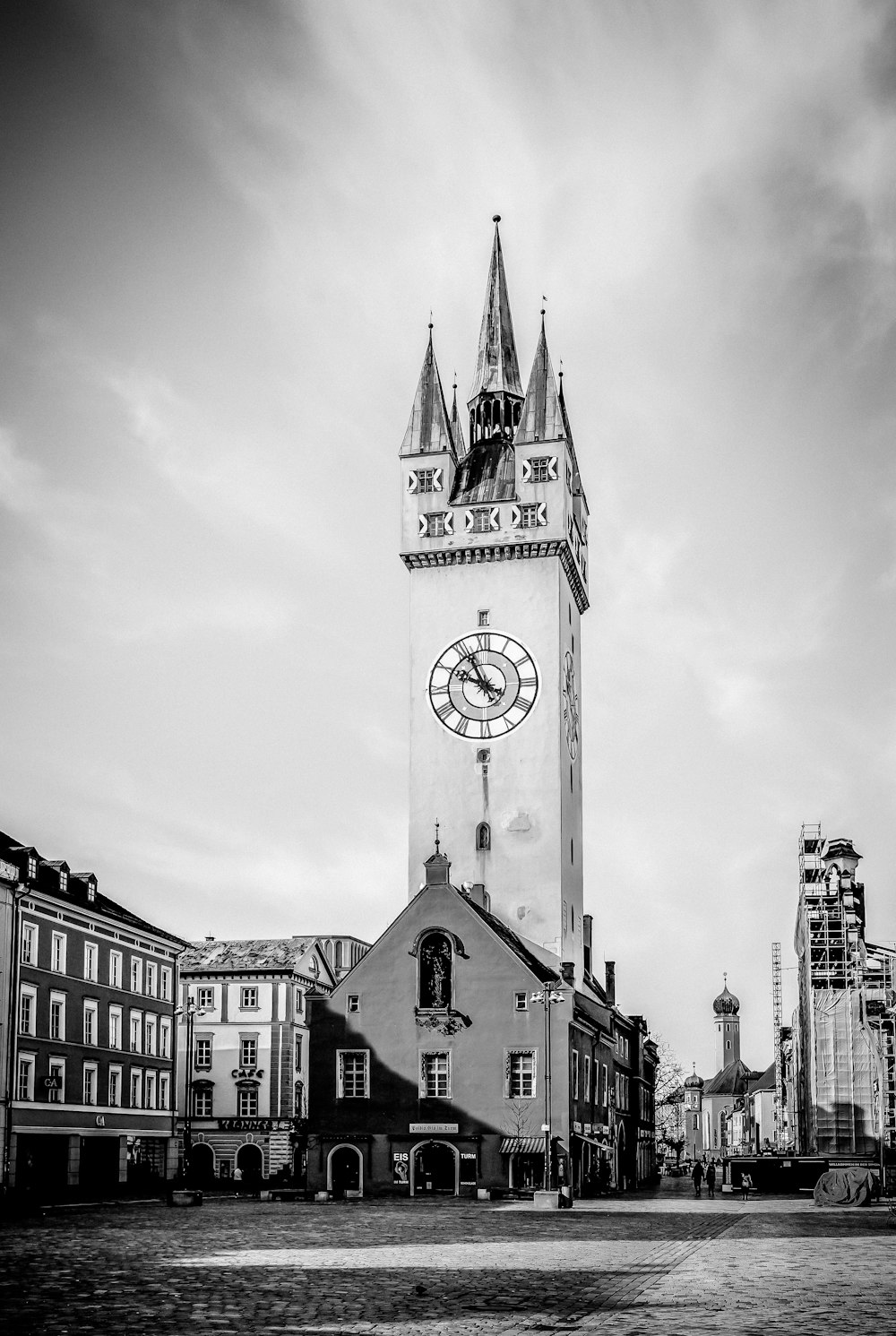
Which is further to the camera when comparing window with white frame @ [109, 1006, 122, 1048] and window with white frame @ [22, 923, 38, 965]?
window with white frame @ [109, 1006, 122, 1048]

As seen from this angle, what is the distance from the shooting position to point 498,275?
95938 millimetres

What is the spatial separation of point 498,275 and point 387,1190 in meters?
54.9

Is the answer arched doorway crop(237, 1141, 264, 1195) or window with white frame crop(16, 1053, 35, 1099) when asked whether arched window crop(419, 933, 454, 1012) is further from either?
arched doorway crop(237, 1141, 264, 1195)

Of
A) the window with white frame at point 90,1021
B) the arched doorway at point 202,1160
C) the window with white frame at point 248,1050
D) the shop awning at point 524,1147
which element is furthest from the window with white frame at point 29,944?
the window with white frame at point 248,1050

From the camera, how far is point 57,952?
60062mm

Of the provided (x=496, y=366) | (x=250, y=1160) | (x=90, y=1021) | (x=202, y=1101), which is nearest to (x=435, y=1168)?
(x=90, y=1021)

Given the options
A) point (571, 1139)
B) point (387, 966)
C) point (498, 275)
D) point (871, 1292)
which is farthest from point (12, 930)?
point (498, 275)

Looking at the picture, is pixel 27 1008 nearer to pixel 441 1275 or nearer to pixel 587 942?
pixel 441 1275

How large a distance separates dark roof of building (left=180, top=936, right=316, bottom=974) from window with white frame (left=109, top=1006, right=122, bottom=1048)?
26190 mm

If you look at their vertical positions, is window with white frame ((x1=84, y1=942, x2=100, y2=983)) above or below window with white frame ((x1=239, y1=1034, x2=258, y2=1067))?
above

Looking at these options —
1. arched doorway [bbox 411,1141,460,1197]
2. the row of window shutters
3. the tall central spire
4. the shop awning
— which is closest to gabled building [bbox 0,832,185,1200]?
arched doorway [bbox 411,1141,460,1197]

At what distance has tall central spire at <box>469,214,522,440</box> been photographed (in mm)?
92375

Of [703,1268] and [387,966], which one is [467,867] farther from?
[703,1268]

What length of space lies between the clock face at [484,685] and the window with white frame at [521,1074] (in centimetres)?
1931
